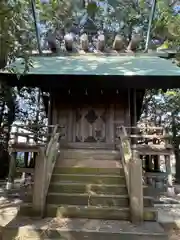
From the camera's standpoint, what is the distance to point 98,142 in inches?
398

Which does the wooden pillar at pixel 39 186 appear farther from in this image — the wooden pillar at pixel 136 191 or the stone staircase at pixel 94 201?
the wooden pillar at pixel 136 191

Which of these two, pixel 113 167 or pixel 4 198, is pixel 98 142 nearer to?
pixel 113 167

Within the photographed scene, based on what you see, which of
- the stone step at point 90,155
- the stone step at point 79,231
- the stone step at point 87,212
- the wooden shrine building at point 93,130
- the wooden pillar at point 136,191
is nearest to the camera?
the stone step at point 79,231

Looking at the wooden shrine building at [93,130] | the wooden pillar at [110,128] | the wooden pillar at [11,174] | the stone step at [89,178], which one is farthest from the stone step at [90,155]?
the wooden pillar at [11,174]

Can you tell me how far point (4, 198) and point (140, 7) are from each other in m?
12.6

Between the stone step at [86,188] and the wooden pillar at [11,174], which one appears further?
the wooden pillar at [11,174]

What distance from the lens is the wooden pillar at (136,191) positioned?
5418 mm

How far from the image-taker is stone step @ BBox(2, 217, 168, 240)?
4.69 m

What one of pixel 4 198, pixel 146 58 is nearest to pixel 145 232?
pixel 4 198

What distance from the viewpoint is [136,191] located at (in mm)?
5566

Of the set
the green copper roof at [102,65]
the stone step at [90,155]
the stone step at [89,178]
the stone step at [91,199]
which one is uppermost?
the green copper roof at [102,65]

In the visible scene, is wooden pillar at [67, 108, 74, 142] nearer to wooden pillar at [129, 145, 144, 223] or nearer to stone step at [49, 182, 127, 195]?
stone step at [49, 182, 127, 195]

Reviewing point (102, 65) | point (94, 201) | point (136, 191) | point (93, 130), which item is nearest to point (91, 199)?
point (94, 201)

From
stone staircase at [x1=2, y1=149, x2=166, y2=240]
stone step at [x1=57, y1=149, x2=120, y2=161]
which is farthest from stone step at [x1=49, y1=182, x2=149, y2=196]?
stone step at [x1=57, y1=149, x2=120, y2=161]
